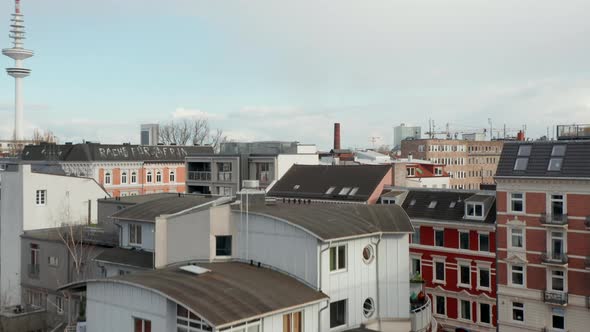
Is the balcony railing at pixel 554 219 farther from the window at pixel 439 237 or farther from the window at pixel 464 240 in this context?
the window at pixel 439 237

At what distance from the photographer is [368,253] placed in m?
28.4

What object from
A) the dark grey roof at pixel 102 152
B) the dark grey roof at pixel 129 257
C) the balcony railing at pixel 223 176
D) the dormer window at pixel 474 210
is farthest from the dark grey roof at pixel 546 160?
the dark grey roof at pixel 102 152

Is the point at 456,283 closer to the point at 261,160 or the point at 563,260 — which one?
the point at 563,260

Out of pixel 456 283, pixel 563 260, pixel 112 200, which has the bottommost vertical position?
pixel 456 283

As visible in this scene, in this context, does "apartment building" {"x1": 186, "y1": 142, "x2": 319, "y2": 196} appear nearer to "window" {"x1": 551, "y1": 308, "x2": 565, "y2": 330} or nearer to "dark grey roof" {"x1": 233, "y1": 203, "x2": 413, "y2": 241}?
"window" {"x1": 551, "y1": 308, "x2": 565, "y2": 330}

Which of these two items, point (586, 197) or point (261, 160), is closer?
point (586, 197)

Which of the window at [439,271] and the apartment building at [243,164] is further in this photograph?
the apartment building at [243,164]

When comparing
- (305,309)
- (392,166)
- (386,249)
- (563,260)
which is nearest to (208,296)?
(305,309)

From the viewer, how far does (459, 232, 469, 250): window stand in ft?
153

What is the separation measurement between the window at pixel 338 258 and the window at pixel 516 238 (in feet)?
69.3

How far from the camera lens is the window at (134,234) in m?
33.4

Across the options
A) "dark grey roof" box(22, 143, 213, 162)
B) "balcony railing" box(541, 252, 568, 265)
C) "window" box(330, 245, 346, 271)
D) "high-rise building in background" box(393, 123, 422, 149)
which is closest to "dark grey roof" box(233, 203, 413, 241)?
"window" box(330, 245, 346, 271)

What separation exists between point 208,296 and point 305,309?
464 cm

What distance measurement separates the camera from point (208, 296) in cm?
2180
